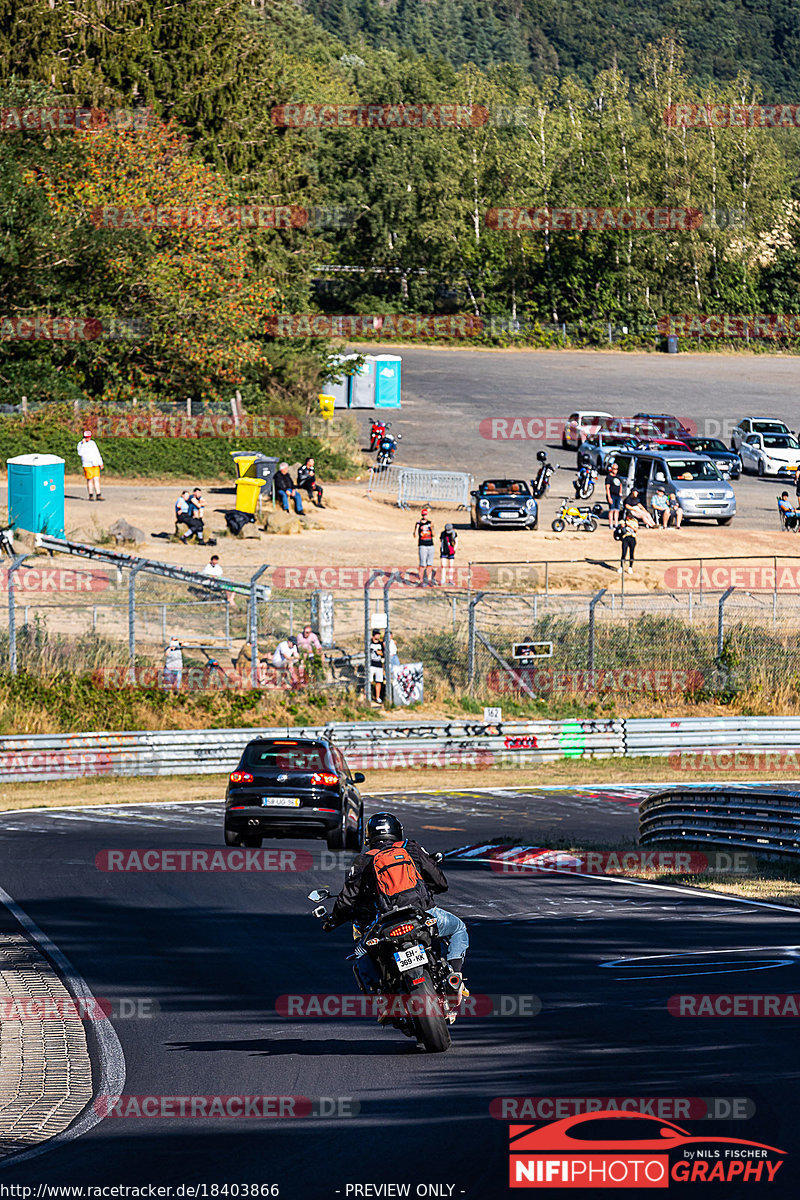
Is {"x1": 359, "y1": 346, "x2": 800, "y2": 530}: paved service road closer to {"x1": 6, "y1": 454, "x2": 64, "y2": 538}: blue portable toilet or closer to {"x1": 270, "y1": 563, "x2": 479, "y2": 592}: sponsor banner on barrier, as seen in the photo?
{"x1": 270, "y1": 563, "x2": 479, "y2": 592}: sponsor banner on barrier

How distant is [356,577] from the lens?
33.1 meters

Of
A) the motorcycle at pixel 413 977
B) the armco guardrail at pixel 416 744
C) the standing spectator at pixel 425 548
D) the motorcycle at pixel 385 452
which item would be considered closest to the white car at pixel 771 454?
the motorcycle at pixel 385 452

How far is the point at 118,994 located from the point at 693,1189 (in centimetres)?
571

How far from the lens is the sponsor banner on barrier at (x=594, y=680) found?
28672 mm

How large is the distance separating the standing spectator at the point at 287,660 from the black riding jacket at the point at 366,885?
58.0 feet

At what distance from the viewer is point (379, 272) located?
288 feet

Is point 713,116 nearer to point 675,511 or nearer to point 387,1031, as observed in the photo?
point 675,511

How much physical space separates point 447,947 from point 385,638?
18053 millimetres

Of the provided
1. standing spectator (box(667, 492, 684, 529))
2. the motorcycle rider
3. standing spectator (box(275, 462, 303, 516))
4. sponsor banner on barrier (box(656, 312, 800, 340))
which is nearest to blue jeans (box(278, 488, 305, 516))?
standing spectator (box(275, 462, 303, 516))

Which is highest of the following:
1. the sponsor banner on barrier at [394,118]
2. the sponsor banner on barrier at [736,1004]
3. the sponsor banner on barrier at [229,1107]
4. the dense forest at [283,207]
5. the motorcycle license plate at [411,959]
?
the sponsor banner on barrier at [394,118]

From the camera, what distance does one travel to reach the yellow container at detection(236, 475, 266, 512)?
3838cm

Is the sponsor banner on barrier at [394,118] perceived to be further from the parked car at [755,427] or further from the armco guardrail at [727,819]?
the armco guardrail at [727,819]

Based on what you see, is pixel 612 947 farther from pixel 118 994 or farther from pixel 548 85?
pixel 548 85

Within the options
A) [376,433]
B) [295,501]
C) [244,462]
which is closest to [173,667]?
[295,501]
